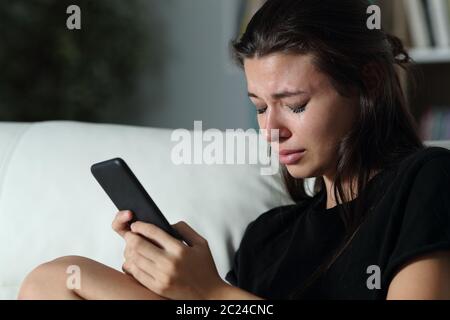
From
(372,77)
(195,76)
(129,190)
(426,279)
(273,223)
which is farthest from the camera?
(195,76)

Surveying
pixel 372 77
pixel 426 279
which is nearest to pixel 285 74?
pixel 372 77

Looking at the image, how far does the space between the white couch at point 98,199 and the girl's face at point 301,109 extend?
0.91 feet

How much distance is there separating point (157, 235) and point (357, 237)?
11.5 inches

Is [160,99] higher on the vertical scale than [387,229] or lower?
higher

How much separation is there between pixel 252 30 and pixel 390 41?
24cm

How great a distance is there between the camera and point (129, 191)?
3.19ft

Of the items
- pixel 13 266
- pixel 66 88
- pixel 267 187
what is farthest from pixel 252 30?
pixel 66 88

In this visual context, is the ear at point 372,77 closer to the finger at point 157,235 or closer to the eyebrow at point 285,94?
the eyebrow at point 285,94

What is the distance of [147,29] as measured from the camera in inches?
131

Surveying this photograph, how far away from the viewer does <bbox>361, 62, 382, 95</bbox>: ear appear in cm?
107

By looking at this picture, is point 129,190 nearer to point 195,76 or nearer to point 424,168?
point 424,168

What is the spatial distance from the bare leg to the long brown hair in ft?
0.89

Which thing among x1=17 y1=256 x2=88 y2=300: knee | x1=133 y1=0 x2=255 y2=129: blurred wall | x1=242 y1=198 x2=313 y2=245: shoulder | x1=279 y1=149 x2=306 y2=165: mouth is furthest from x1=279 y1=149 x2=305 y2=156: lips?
x1=133 y1=0 x2=255 y2=129: blurred wall

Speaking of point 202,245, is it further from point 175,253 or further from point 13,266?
point 13,266
